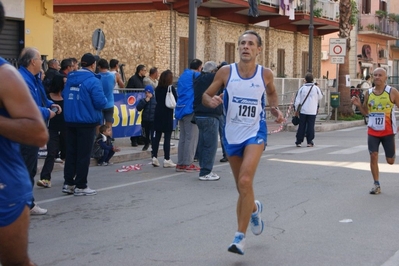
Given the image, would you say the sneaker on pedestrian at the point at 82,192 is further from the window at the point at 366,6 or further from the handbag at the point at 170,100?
the window at the point at 366,6

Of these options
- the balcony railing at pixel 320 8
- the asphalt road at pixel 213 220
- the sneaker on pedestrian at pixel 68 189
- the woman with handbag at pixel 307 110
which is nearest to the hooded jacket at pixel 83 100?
the sneaker on pedestrian at pixel 68 189

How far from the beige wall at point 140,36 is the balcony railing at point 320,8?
2242 millimetres

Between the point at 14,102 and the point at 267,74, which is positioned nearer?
the point at 14,102

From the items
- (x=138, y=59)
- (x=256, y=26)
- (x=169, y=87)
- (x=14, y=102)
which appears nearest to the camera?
(x=14, y=102)

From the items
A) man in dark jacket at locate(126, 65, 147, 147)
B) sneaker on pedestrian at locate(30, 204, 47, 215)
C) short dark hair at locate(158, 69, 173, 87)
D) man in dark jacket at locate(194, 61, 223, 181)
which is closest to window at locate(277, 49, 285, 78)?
man in dark jacket at locate(126, 65, 147, 147)

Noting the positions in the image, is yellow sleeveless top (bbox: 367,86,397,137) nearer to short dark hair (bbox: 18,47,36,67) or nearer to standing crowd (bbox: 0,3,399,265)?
standing crowd (bbox: 0,3,399,265)

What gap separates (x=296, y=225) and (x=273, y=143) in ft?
38.3

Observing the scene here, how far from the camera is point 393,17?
2010 inches

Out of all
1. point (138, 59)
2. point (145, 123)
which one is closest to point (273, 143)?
point (145, 123)

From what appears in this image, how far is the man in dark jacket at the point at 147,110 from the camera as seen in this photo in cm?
1483

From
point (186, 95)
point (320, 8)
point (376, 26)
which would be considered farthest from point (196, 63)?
point (376, 26)

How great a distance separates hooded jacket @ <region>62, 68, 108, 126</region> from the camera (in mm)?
9898

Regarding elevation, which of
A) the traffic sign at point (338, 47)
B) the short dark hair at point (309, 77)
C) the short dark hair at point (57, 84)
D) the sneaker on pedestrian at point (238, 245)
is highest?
the traffic sign at point (338, 47)

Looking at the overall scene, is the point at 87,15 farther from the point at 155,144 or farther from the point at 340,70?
the point at 155,144
